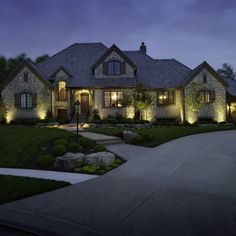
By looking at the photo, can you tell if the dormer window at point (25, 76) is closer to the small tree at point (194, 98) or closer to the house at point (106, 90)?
the house at point (106, 90)

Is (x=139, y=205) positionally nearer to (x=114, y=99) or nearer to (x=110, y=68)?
(x=114, y=99)

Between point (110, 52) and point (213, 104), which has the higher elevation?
point (110, 52)

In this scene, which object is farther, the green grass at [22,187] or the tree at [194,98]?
the tree at [194,98]

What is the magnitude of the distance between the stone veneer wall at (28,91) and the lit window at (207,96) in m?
17.6

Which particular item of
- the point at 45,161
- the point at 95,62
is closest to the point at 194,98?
the point at 95,62

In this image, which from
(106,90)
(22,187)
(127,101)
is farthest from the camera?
(106,90)

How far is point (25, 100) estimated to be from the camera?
98.3ft

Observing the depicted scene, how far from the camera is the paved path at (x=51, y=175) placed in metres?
9.01

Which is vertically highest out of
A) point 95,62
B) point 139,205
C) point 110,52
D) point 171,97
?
point 110,52

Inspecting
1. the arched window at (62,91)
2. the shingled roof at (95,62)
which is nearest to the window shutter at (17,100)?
the shingled roof at (95,62)

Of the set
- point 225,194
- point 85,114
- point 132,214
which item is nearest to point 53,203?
point 132,214

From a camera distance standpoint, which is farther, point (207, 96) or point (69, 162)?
point (207, 96)

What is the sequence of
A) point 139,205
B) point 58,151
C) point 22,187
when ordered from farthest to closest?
1. point 58,151
2. point 22,187
3. point 139,205

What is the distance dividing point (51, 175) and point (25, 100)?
22.2 m
